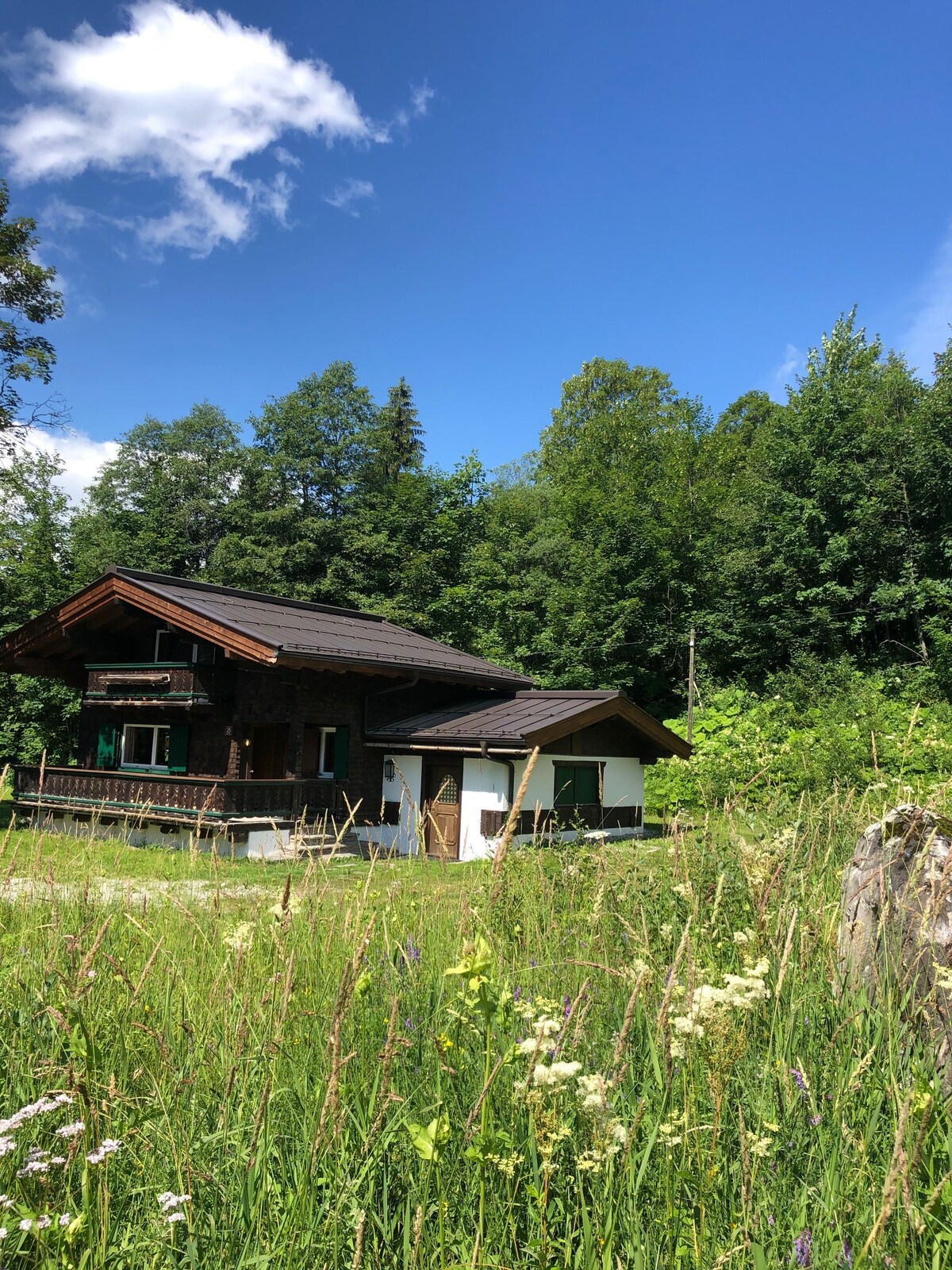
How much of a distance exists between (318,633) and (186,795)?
4355 millimetres

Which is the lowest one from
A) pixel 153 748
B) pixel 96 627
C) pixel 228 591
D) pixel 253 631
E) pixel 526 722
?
pixel 153 748

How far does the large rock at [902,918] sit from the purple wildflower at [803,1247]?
945 mm

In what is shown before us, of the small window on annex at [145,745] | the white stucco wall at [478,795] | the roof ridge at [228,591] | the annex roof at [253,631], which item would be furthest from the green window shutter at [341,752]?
the roof ridge at [228,591]

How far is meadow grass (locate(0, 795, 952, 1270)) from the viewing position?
152cm

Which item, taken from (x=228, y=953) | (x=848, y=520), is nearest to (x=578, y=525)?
(x=848, y=520)

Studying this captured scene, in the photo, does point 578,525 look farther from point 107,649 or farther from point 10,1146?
point 10,1146

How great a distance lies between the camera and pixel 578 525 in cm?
3469

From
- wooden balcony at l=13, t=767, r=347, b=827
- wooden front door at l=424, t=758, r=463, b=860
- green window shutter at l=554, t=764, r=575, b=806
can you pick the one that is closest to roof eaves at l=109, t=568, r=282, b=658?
wooden balcony at l=13, t=767, r=347, b=827

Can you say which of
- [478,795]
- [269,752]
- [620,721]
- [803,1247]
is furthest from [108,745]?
[803,1247]

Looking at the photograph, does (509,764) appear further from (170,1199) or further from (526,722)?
(170,1199)

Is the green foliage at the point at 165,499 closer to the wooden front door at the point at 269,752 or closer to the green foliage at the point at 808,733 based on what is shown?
the wooden front door at the point at 269,752

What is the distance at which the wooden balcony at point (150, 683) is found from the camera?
1652cm

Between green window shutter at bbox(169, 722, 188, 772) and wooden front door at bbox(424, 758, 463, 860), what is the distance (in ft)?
16.5

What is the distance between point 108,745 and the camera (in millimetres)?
19281
